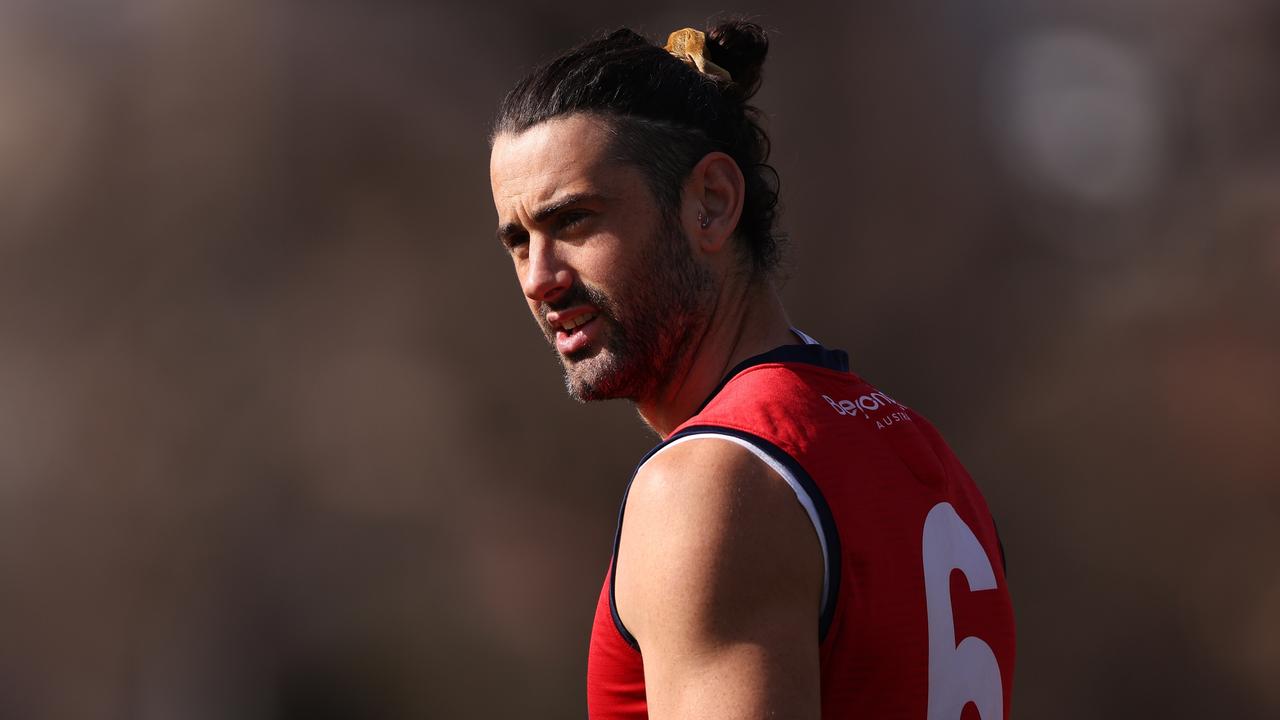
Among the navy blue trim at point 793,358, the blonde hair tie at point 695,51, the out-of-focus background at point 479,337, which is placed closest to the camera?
the navy blue trim at point 793,358

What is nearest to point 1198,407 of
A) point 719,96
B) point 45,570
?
point 719,96

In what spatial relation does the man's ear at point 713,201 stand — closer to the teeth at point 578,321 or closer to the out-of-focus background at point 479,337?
the teeth at point 578,321

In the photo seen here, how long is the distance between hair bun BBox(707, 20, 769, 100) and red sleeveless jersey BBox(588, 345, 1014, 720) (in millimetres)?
448

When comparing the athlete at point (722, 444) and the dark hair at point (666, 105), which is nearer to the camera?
the athlete at point (722, 444)

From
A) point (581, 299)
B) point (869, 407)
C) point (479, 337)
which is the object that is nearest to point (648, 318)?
point (581, 299)

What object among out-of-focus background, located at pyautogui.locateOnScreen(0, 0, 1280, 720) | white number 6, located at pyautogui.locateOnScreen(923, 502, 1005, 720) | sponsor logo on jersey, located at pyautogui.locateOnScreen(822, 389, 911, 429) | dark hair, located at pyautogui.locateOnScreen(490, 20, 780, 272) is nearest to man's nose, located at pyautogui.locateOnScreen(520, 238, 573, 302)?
dark hair, located at pyautogui.locateOnScreen(490, 20, 780, 272)

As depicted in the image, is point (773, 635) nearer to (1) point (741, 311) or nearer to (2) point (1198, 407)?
(1) point (741, 311)

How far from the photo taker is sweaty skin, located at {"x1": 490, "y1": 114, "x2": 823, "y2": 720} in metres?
0.87

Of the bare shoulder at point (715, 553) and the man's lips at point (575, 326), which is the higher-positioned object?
the man's lips at point (575, 326)

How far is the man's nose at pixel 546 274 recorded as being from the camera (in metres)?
1.22

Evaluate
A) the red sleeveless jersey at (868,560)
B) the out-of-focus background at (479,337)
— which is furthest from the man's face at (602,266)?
the out-of-focus background at (479,337)

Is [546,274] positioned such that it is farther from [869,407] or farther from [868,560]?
[868,560]

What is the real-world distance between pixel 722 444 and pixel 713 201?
410 millimetres

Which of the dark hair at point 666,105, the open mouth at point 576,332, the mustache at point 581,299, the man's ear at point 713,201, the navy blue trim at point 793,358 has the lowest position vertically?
the navy blue trim at point 793,358
